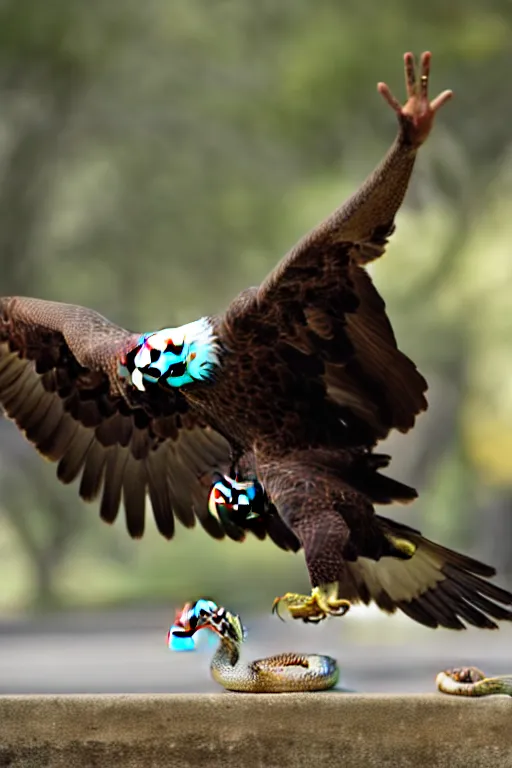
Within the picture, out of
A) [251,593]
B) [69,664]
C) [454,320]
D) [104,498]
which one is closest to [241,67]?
[454,320]

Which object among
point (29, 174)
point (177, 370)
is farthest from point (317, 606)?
point (29, 174)

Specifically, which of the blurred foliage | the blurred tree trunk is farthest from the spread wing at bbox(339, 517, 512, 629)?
the blurred tree trunk

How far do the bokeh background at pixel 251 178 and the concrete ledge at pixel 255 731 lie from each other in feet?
22.7

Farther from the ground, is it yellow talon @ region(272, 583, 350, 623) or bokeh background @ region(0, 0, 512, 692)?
bokeh background @ region(0, 0, 512, 692)

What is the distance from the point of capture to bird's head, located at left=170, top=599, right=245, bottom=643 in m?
2.70

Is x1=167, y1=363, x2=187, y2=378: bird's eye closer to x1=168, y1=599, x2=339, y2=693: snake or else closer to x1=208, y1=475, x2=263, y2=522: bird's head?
x1=208, y1=475, x2=263, y2=522: bird's head

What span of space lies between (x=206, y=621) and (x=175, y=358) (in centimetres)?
63

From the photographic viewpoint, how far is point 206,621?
2.72 metres

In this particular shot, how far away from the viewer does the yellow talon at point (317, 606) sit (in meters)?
2.51

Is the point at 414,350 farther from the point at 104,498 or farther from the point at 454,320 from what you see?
the point at 104,498

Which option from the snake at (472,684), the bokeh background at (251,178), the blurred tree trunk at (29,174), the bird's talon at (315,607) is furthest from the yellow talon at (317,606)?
Answer: the blurred tree trunk at (29,174)

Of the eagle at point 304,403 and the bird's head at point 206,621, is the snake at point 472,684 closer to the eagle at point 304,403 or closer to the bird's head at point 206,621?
the eagle at point 304,403

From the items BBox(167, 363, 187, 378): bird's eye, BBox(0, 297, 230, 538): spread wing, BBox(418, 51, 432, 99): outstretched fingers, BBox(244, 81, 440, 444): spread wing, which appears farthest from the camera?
BBox(0, 297, 230, 538): spread wing

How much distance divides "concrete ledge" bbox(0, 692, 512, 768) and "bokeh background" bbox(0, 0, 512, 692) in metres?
6.92
